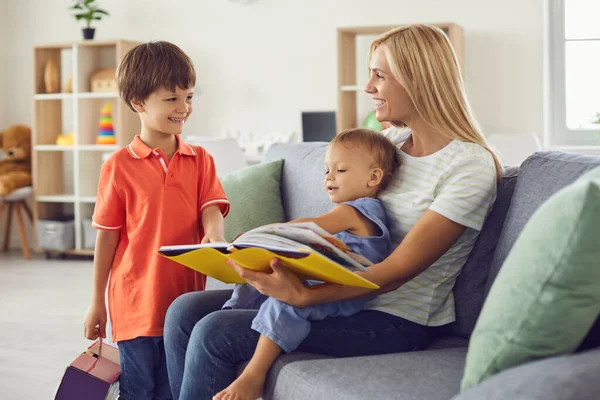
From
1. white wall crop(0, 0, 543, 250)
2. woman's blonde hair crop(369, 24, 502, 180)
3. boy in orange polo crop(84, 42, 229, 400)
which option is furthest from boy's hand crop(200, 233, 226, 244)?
white wall crop(0, 0, 543, 250)

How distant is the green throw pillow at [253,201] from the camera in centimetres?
254

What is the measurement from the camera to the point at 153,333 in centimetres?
200

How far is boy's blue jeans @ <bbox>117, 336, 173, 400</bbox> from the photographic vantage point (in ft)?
6.60

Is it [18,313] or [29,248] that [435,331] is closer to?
[18,313]

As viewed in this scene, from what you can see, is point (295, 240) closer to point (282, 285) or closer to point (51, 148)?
point (282, 285)

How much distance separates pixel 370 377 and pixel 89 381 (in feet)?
2.75

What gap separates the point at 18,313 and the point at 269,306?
272 centimetres

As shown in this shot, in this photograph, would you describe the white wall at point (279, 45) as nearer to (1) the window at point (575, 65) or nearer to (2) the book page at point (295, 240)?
(1) the window at point (575, 65)

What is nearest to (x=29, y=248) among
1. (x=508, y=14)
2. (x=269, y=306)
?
(x=508, y=14)

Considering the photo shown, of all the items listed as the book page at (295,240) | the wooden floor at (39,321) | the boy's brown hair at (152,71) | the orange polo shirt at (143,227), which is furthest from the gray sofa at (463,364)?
the wooden floor at (39,321)

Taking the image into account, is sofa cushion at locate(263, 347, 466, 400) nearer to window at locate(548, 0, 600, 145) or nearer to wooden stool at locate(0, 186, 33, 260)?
window at locate(548, 0, 600, 145)

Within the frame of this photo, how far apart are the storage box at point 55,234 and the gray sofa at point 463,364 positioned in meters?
4.25

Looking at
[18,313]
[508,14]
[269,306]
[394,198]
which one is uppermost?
[508,14]

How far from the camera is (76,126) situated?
5.64m
